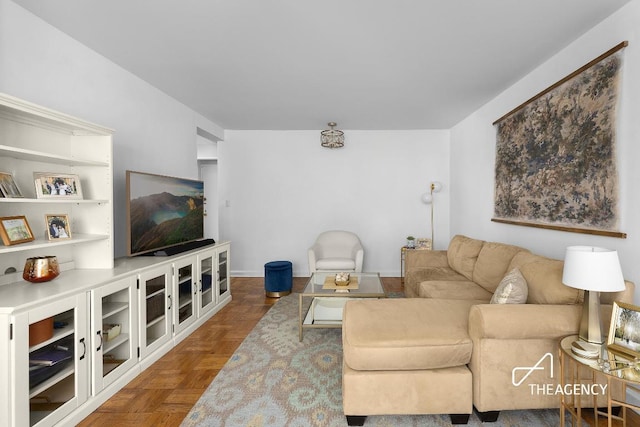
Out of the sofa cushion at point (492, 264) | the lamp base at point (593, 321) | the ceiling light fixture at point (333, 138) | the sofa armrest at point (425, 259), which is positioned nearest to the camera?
the lamp base at point (593, 321)

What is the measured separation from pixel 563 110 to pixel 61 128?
13.0ft

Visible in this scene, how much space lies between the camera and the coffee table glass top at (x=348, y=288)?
2.90m

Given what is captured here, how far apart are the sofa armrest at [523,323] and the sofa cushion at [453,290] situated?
84 centimetres

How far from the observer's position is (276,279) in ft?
13.9

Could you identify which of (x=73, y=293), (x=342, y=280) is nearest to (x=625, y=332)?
(x=342, y=280)

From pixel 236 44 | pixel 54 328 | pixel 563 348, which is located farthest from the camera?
pixel 236 44

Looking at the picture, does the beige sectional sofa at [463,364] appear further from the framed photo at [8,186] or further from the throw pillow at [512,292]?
the framed photo at [8,186]

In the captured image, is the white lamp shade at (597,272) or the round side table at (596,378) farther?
the white lamp shade at (597,272)

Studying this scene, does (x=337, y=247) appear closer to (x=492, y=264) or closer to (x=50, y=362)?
(x=492, y=264)

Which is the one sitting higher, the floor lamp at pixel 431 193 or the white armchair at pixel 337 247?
the floor lamp at pixel 431 193

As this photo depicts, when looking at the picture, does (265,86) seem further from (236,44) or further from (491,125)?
(491,125)

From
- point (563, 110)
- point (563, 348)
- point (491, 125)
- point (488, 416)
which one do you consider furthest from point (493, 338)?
point (491, 125)

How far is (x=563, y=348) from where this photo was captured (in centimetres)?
158

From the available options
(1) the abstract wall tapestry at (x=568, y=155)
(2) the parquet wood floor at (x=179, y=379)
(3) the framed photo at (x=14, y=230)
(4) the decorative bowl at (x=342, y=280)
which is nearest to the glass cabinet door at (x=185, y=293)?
(2) the parquet wood floor at (x=179, y=379)
